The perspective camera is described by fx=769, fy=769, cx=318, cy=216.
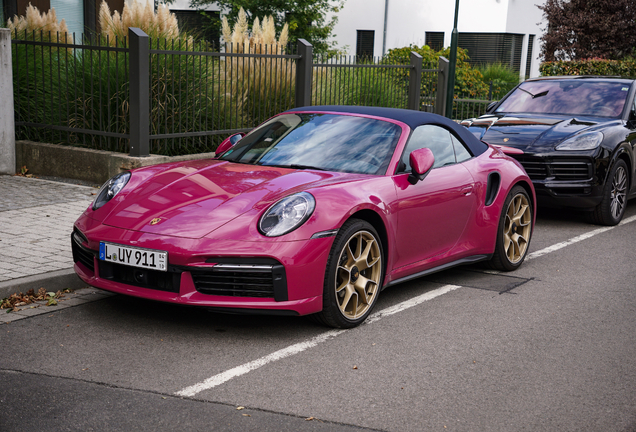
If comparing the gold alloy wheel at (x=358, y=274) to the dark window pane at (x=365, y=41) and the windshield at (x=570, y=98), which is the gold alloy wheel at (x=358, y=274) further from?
the dark window pane at (x=365, y=41)

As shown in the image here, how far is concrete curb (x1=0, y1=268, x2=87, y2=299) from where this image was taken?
5148 mm

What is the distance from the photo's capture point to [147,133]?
9.46 m

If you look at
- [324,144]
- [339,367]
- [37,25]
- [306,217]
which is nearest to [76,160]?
[37,25]

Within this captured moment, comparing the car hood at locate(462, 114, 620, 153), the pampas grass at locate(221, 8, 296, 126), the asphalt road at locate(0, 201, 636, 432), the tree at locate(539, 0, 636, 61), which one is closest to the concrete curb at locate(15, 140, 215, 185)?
the pampas grass at locate(221, 8, 296, 126)

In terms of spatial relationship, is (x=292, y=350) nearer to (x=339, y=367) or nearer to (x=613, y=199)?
(x=339, y=367)

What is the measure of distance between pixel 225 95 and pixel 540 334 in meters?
7.05

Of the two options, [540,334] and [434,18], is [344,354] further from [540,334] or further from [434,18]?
[434,18]

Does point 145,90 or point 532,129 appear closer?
point 532,129

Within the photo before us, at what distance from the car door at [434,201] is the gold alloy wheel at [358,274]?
0.26m

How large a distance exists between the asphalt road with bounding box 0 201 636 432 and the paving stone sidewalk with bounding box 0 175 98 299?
0.44 m

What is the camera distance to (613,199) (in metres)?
8.97

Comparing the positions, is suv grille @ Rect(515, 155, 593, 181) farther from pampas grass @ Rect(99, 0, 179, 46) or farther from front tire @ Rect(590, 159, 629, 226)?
pampas grass @ Rect(99, 0, 179, 46)

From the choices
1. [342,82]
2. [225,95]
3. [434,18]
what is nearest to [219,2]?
[434,18]

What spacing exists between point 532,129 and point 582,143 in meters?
0.65
